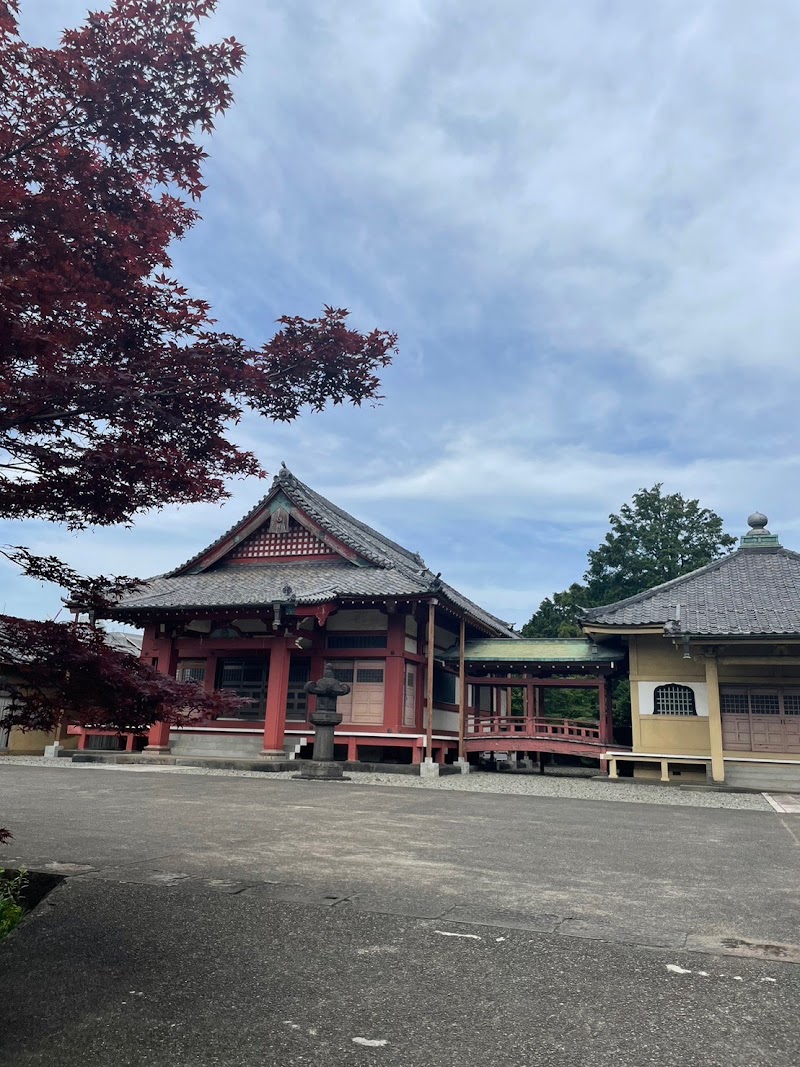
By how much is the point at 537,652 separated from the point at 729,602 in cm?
559

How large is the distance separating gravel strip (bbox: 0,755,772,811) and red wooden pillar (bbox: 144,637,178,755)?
1.78 metres

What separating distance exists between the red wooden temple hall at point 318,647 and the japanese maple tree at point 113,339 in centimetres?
1452

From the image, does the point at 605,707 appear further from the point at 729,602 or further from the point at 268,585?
the point at 268,585

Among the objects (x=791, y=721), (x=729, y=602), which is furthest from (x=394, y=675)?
(x=791, y=721)

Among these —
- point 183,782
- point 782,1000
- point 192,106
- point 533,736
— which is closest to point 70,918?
point 782,1000

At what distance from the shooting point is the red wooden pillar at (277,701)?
1936 cm

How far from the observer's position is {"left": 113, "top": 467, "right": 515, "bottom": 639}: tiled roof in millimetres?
19469

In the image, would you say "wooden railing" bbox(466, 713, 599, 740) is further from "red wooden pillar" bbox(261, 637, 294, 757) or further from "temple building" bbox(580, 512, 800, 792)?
"red wooden pillar" bbox(261, 637, 294, 757)

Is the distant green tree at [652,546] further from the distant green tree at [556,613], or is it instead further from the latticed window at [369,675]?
the latticed window at [369,675]

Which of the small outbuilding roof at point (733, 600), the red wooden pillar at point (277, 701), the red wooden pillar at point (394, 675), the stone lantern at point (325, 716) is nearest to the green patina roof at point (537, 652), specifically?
the small outbuilding roof at point (733, 600)

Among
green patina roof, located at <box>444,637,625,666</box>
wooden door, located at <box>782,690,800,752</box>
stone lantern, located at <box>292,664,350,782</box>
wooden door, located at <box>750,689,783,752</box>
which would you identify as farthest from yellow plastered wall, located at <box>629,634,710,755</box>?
stone lantern, located at <box>292,664,350,782</box>

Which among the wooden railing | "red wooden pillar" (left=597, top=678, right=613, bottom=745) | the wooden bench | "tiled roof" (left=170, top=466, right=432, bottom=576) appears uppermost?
"tiled roof" (left=170, top=466, right=432, bottom=576)

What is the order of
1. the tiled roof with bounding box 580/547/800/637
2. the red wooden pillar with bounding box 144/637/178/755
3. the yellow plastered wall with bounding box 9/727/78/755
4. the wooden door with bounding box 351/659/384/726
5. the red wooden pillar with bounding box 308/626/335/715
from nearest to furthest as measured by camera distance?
1. the tiled roof with bounding box 580/547/800/637
2. the wooden door with bounding box 351/659/384/726
3. the red wooden pillar with bounding box 144/637/178/755
4. the red wooden pillar with bounding box 308/626/335/715
5. the yellow plastered wall with bounding box 9/727/78/755

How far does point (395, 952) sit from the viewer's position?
3846mm
